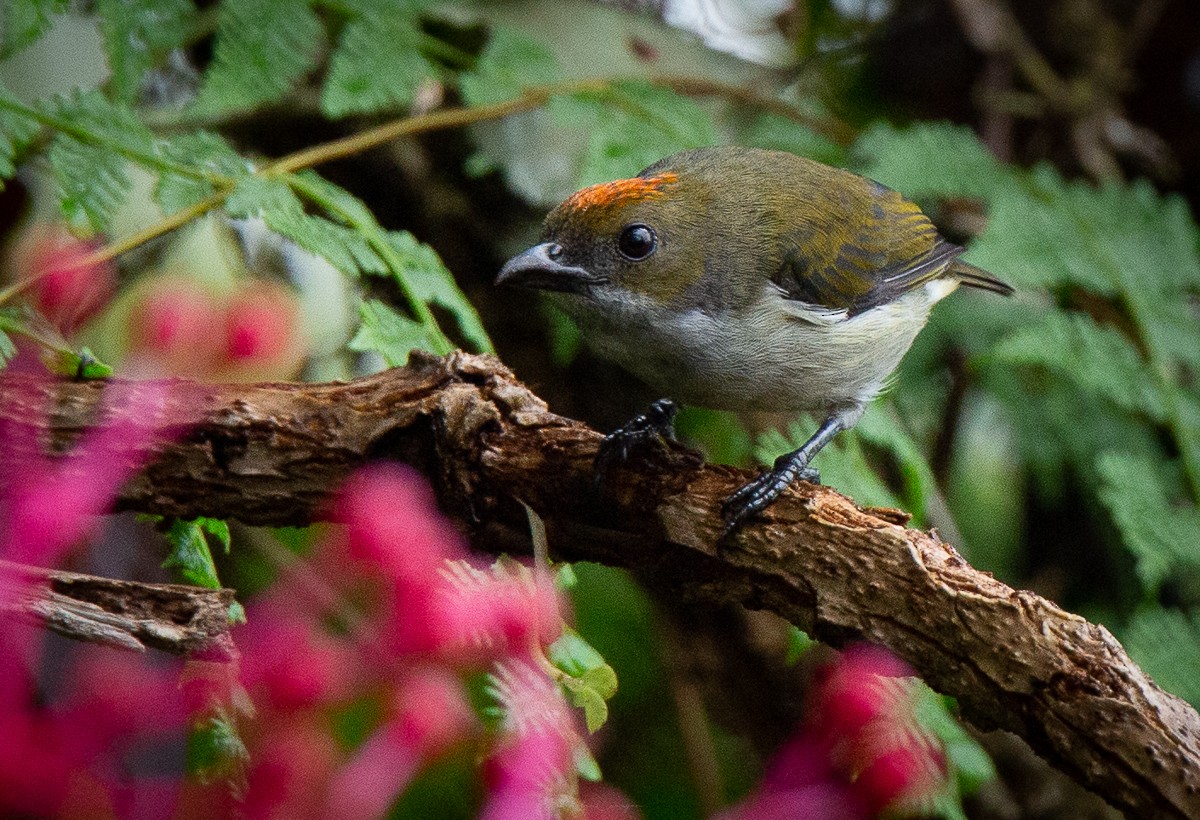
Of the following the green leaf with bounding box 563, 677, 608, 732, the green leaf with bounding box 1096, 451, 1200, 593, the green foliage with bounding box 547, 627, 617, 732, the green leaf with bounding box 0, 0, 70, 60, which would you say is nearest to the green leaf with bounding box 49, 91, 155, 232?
the green leaf with bounding box 0, 0, 70, 60

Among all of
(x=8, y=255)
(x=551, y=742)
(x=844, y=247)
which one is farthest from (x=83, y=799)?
(x=844, y=247)

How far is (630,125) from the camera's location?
3.68 metres

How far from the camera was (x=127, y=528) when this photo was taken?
119 inches

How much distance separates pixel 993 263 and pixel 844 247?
738mm

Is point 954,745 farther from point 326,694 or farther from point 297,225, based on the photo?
point 326,694

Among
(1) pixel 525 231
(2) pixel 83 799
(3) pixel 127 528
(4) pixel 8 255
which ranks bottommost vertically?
(3) pixel 127 528

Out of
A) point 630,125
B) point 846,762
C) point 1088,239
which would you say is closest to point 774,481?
point 846,762

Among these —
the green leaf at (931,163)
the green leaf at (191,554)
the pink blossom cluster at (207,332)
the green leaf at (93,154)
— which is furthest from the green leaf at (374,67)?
the green leaf at (931,163)

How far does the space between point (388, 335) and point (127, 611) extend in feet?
3.09

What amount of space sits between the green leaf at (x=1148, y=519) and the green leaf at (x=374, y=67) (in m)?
2.19

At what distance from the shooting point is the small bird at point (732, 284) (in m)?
2.80

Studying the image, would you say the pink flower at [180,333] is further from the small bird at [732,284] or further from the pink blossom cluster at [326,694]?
the small bird at [732,284]

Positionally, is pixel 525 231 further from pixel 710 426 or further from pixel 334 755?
pixel 334 755

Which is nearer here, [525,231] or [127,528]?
[127,528]
